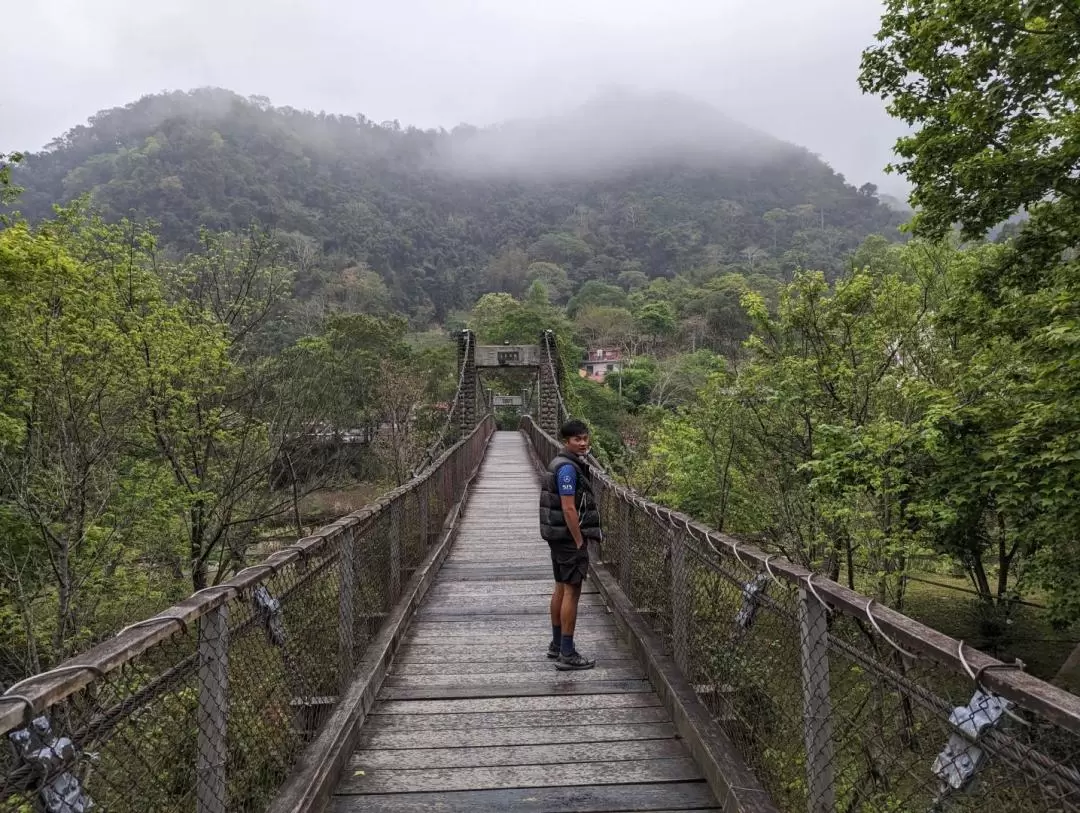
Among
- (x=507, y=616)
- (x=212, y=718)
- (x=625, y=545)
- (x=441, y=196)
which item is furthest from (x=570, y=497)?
(x=441, y=196)

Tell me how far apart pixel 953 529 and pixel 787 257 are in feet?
240

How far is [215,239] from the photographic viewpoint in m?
11.0

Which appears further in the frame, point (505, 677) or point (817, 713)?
point (505, 677)

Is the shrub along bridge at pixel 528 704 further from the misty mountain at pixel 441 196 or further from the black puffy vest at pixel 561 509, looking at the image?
the misty mountain at pixel 441 196

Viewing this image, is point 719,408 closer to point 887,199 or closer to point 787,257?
point 787,257

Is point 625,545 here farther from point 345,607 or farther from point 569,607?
point 345,607

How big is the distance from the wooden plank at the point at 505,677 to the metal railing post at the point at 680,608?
40cm

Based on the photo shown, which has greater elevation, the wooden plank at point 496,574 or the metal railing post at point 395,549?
the metal railing post at point 395,549

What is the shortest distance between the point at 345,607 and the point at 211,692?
1321mm

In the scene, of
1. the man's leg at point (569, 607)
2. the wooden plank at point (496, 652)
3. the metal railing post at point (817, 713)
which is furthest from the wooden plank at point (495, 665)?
the metal railing post at point (817, 713)

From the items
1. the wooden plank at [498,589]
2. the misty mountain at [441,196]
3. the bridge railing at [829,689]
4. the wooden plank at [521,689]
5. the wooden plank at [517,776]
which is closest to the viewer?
the bridge railing at [829,689]

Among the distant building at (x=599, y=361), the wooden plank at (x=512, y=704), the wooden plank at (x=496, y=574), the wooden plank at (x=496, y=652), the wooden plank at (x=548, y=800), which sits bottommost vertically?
the wooden plank at (x=496, y=574)

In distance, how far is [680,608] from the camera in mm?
3357

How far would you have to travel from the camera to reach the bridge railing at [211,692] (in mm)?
1300
